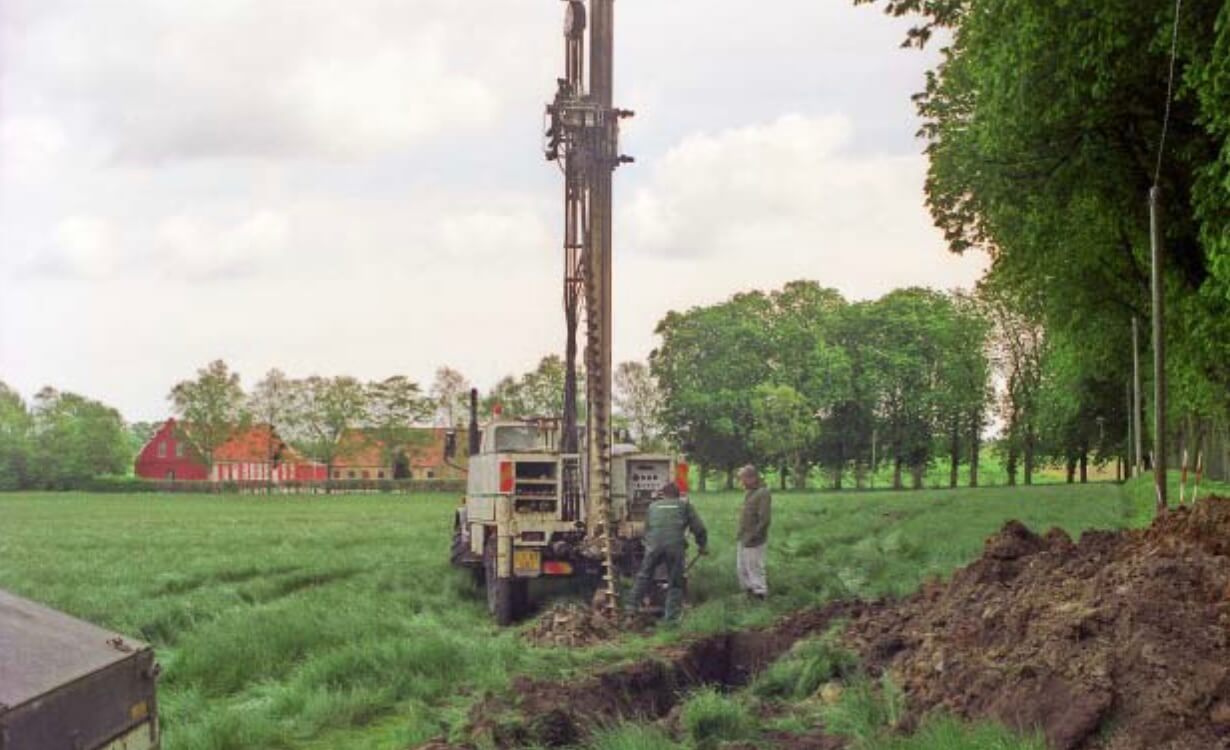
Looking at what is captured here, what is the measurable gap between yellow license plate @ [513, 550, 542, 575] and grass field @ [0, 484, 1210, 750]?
0.77m

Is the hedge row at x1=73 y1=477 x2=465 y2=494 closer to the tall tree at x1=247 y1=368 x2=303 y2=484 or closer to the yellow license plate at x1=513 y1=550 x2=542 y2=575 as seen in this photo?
the tall tree at x1=247 y1=368 x2=303 y2=484

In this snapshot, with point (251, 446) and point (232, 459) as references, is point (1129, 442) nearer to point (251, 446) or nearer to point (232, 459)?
point (251, 446)

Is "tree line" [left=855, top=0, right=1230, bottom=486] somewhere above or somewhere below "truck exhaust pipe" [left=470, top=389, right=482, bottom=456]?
above

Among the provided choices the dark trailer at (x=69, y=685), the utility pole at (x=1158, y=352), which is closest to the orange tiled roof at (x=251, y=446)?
the utility pole at (x=1158, y=352)

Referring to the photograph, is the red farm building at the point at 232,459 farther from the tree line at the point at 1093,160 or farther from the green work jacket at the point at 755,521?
the green work jacket at the point at 755,521

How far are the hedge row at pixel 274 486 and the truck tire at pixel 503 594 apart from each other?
186 ft

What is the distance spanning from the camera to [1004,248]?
25109 mm

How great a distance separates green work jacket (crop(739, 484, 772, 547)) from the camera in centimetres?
1479

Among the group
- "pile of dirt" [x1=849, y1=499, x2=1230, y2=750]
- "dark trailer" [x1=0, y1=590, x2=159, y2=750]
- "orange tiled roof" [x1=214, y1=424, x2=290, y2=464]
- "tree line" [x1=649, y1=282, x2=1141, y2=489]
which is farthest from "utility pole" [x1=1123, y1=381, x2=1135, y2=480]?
"orange tiled roof" [x1=214, y1=424, x2=290, y2=464]

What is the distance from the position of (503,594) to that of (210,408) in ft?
261

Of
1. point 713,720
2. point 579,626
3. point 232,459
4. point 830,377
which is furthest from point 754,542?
point 232,459

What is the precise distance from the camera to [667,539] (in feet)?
45.8

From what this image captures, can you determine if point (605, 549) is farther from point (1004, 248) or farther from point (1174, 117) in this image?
point (1004, 248)

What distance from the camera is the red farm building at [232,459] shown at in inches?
3701
